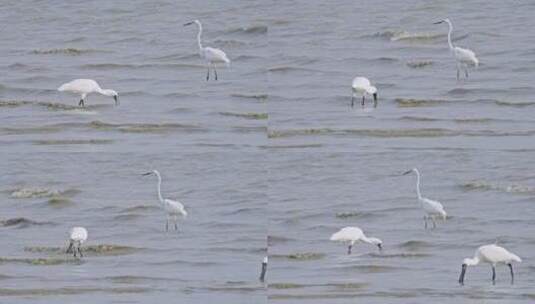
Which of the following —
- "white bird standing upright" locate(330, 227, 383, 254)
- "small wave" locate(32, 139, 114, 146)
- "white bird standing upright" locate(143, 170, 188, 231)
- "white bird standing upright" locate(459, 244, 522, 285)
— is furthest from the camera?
"small wave" locate(32, 139, 114, 146)

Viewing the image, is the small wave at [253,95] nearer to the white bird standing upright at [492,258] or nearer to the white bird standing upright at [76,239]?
the white bird standing upright at [76,239]

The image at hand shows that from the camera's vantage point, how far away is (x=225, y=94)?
738 centimetres

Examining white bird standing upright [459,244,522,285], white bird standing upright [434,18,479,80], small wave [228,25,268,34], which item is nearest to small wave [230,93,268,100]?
small wave [228,25,268,34]

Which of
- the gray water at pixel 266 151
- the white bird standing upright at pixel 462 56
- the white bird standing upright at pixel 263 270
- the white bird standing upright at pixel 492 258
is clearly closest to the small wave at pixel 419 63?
the gray water at pixel 266 151

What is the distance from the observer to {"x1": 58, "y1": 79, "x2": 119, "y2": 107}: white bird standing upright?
736 centimetres

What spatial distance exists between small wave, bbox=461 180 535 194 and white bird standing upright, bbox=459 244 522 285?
274 millimetres

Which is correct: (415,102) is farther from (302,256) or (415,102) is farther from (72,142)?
(72,142)

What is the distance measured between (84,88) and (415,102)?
4.43 ft

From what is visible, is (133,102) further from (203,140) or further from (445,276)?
(445,276)

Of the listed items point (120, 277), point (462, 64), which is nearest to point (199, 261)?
point (120, 277)

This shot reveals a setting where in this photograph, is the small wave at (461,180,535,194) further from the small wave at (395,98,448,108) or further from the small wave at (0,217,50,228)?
the small wave at (0,217,50,228)

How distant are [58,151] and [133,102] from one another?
38 cm

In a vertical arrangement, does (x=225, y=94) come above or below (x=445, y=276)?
above

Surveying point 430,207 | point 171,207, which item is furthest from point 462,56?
point 171,207
